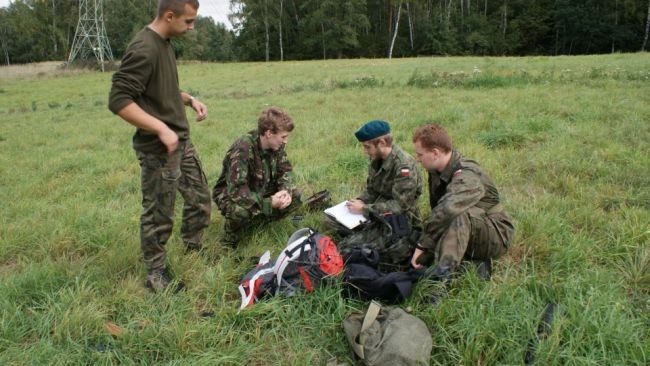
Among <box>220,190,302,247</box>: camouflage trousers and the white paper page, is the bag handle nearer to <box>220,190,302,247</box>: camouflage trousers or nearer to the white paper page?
the white paper page

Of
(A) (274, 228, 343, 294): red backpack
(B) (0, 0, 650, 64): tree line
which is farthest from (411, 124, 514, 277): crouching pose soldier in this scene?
(B) (0, 0, 650, 64): tree line

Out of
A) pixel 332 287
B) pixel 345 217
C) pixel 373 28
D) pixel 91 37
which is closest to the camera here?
pixel 332 287

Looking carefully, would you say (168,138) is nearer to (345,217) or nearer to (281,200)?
(281,200)

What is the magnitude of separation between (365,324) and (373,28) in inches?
2175

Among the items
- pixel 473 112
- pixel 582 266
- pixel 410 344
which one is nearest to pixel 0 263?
pixel 410 344

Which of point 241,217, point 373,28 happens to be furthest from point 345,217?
point 373,28

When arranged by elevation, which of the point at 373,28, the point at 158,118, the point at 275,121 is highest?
the point at 373,28

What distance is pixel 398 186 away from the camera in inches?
144

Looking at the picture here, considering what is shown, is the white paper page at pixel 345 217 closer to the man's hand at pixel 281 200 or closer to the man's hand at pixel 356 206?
the man's hand at pixel 356 206

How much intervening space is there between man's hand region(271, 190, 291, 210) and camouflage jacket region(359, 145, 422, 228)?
716 mm

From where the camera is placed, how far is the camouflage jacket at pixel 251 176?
3719 millimetres

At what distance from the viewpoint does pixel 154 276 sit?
3.12 metres

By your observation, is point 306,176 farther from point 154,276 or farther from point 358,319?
point 358,319

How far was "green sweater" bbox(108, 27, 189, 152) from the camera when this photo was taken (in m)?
→ 2.59
